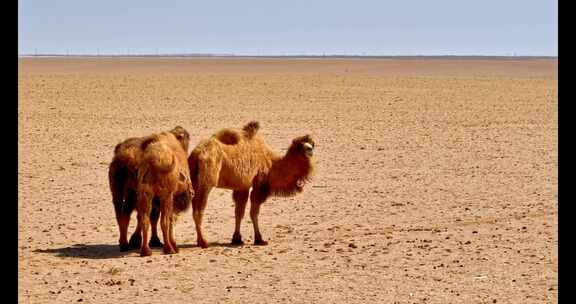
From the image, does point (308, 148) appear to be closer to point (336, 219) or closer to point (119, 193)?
point (336, 219)

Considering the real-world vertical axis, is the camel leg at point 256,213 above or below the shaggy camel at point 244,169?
below

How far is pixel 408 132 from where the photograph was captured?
25797 millimetres

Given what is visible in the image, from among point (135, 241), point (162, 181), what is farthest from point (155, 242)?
point (162, 181)

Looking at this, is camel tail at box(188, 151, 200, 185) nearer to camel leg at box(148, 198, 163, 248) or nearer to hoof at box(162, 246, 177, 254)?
camel leg at box(148, 198, 163, 248)

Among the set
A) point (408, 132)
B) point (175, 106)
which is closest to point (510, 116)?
point (408, 132)

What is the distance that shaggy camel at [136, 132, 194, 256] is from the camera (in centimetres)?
1084

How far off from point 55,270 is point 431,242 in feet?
15.6

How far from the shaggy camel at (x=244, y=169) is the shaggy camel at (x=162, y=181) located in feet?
1.22

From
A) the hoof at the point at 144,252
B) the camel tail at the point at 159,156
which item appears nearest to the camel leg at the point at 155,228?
the hoof at the point at 144,252

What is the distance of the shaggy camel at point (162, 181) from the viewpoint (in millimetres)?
10844

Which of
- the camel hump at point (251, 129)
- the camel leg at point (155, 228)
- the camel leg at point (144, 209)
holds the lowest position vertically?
the camel leg at point (155, 228)

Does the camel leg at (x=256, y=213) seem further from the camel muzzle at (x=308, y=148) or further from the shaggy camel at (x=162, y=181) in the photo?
the shaggy camel at (x=162, y=181)

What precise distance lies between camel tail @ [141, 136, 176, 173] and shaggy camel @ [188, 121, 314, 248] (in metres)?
0.76

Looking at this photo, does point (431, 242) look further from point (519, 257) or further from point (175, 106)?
point (175, 106)
